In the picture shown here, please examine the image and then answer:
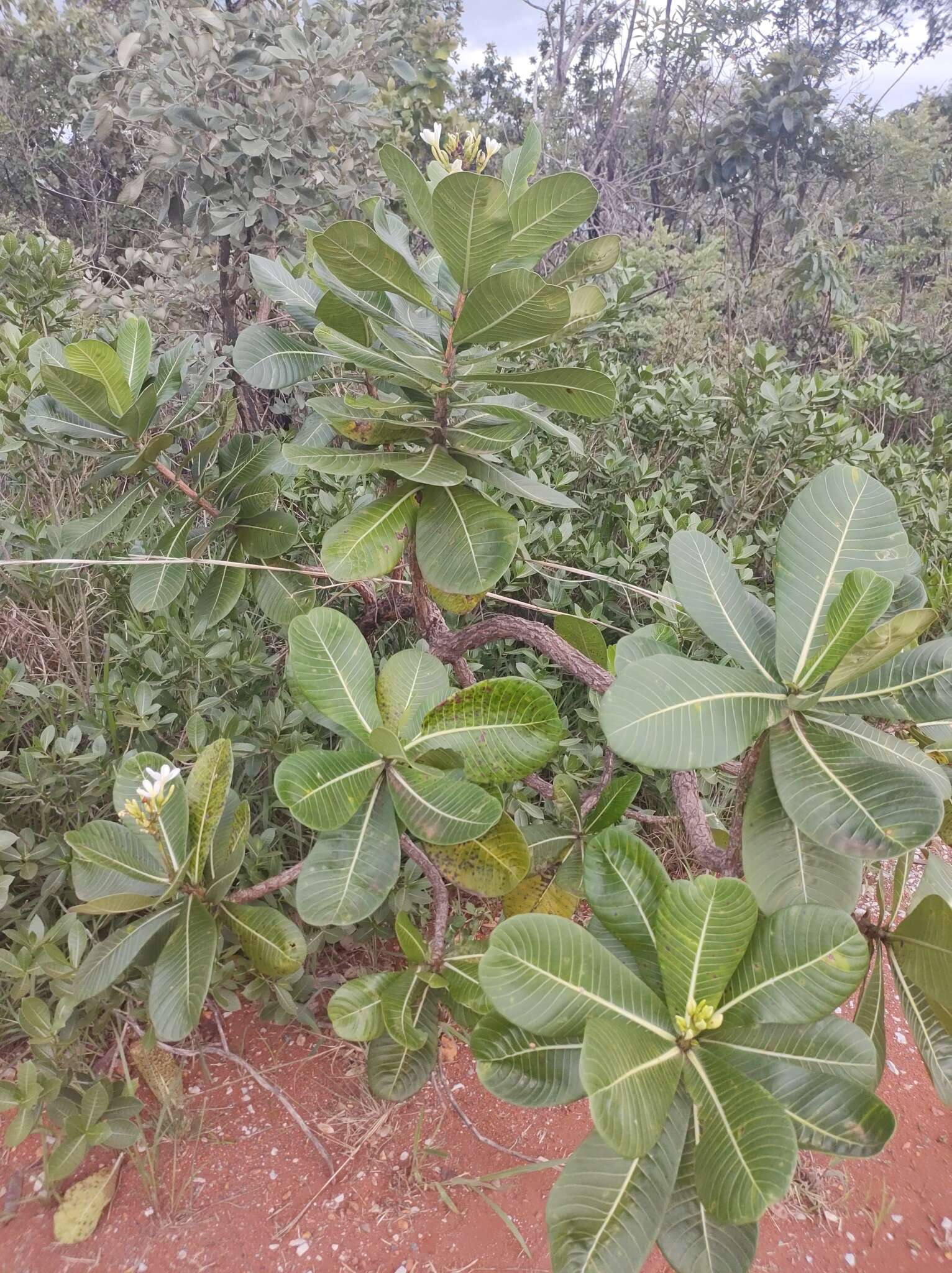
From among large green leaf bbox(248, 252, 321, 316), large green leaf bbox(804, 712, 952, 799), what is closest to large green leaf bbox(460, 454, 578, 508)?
large green leaf bbox(248, 252, 321, 316)

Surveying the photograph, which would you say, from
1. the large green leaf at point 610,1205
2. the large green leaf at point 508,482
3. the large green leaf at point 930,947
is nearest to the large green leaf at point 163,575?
the large green leaf at point 508,482

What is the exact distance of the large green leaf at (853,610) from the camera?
25.6 inches

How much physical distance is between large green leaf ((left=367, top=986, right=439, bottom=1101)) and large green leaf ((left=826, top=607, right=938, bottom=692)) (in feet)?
2.32

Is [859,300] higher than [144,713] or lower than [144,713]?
higher

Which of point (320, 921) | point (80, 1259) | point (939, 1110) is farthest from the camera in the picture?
point (939, 1110)

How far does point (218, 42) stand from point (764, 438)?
100 inches

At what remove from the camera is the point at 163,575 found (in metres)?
1.22

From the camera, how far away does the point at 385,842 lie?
878 mm

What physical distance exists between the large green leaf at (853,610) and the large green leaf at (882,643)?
0.04 ft

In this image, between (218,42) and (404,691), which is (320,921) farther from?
(218,42)

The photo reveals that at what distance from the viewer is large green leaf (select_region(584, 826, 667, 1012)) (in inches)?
29.2

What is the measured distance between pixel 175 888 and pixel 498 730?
457 mm

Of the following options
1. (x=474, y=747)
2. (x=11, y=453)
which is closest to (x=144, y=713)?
(x=474, y=747)

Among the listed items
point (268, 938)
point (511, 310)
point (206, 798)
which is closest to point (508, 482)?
point (511, 310)
